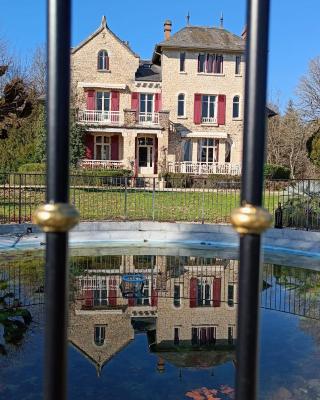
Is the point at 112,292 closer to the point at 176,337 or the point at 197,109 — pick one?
the point at 176,337

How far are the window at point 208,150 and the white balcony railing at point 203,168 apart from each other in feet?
3.07

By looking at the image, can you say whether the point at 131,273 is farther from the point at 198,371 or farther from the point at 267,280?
the point at 198,371

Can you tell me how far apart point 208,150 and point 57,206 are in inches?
1276

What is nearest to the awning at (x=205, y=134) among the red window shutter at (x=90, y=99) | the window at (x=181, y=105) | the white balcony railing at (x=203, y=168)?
the window at (x=181, y=105)

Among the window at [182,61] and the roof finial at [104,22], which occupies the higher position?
the roof finial at [104,22]

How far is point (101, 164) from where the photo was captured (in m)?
30.8

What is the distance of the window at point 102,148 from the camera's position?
32.0 m

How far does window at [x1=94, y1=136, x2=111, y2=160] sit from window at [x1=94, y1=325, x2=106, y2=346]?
27.1 meters

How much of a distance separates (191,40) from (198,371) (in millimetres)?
31052

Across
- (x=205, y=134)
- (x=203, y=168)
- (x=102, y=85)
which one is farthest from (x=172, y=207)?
(x=102, y=85)

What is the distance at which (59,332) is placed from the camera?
48.2 inches

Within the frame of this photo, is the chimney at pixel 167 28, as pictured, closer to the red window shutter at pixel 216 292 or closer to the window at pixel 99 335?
the red window shutter at pixel 216 292

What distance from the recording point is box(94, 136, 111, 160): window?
105 feet

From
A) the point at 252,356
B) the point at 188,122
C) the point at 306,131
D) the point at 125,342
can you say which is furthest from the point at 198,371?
the point at 306,131
